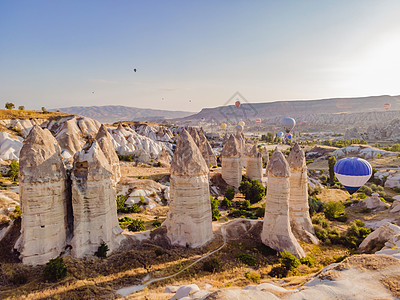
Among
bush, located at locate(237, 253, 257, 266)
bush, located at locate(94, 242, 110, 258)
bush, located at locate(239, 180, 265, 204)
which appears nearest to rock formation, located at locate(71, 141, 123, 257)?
bush, located at locate(94, 242, 110, 258)

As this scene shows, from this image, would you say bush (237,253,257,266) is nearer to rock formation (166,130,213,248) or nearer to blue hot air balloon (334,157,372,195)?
rock formation (166,130,213,248)

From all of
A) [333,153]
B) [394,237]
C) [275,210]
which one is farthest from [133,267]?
[333,153]

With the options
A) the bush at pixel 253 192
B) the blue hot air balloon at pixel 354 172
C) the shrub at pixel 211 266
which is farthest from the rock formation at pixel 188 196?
the blue hot air balloon at pixel 354 172

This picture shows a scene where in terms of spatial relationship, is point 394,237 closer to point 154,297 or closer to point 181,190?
point 181,190

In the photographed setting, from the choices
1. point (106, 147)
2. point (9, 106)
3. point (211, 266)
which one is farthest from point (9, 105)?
point (211, 266)

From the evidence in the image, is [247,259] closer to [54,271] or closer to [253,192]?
[54,271]
